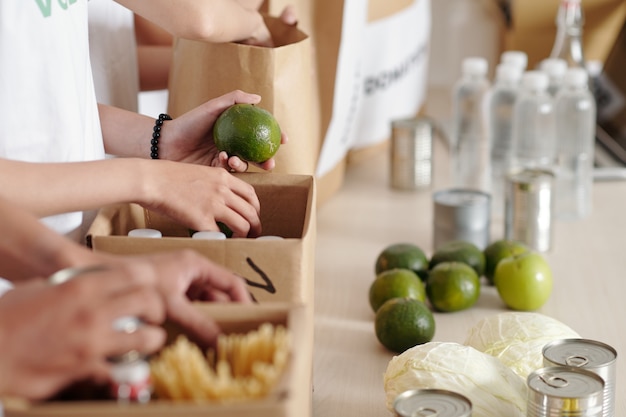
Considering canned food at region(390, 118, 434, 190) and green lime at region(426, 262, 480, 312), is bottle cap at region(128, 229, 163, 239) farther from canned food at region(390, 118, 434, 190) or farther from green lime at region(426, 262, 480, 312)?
canned food at region(390, 118, 434, 190)

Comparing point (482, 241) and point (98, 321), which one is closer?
point (98, 321)

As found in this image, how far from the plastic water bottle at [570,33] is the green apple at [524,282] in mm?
924

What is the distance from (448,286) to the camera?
1.36 m

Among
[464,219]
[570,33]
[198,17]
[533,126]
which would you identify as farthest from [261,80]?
[570,33]

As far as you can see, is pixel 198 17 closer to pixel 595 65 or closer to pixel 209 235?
pixel 209 235

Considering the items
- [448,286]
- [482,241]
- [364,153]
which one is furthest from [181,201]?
[364,153]

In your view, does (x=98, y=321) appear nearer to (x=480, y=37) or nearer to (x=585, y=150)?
(x=585, y=150)

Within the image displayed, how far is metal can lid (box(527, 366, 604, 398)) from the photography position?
86 cm

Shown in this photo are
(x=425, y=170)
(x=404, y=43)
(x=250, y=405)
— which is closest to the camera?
(x=250, y=405)

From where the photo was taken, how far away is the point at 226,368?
0.66 m

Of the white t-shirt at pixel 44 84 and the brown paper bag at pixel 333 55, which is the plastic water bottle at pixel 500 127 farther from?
the white t-shirt at pixel 44 84

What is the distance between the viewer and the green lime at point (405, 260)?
56.7 inches

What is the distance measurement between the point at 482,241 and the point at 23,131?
0.90m

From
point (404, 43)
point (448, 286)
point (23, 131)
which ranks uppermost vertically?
point (404, 43)
